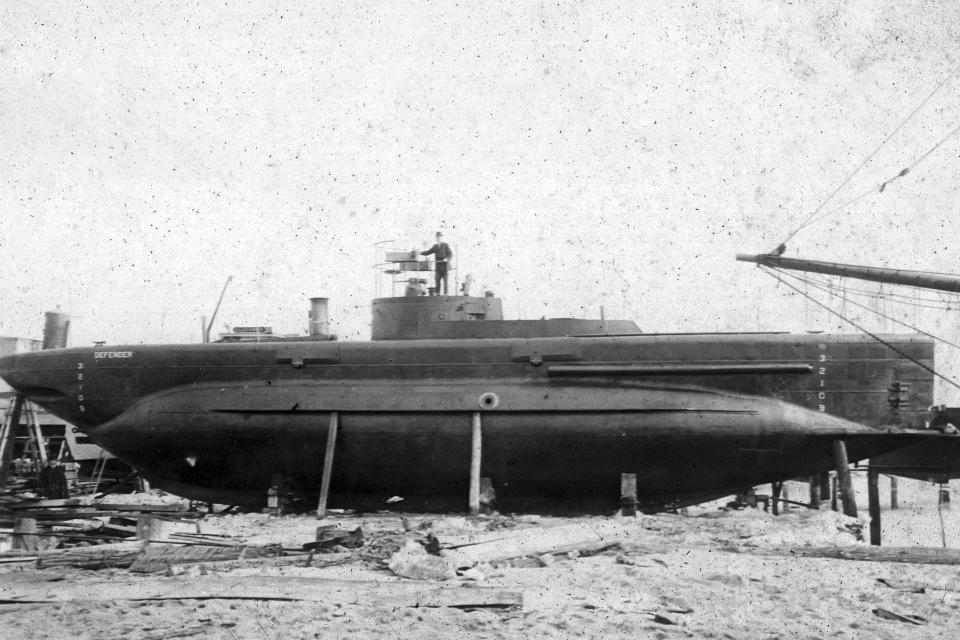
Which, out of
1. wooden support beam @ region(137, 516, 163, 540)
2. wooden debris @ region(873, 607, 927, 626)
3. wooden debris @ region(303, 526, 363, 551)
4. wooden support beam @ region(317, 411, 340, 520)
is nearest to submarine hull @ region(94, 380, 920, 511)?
wooden support beam @ region(317, 411, 340, 520)

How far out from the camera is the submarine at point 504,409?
1544cm

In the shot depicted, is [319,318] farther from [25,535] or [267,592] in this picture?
[267,592]

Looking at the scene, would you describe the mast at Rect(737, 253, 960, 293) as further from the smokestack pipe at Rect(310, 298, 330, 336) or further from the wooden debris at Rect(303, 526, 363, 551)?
the wooden debris at Rect(303, 526, 363, 551)

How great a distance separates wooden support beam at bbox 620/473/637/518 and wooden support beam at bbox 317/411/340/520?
17.7ft

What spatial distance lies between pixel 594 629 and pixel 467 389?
28.6ft

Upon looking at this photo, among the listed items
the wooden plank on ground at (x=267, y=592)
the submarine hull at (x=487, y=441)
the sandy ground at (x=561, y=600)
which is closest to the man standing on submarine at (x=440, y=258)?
the submarine hull at (x=487, y=441)

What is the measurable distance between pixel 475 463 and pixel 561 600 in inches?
268

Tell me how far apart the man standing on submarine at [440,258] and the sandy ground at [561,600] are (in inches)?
317

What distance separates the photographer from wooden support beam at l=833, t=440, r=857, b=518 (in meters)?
14.5

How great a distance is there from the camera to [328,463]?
16.0 m

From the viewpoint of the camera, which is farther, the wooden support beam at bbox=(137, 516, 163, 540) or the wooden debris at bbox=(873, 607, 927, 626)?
the wooden support beam at bbox=(137, 516, 163, 540)

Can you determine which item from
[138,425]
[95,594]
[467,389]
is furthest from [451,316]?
[95,594]

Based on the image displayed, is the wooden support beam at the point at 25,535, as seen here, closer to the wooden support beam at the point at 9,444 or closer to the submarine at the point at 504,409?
the submarine at the point at 504,409

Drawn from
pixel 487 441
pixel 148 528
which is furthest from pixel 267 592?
pixel 487 441
